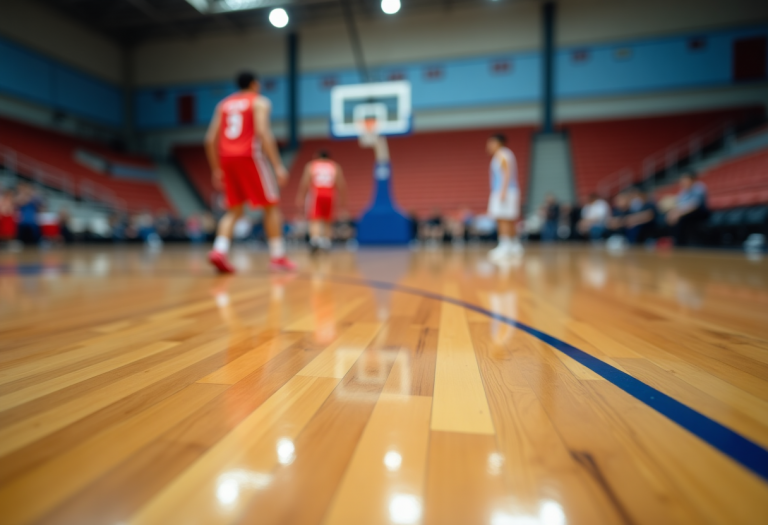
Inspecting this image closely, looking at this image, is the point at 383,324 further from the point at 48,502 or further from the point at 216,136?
the point at 216,136

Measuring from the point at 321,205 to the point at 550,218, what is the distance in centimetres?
544

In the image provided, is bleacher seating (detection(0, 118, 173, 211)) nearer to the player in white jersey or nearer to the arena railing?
the player in white jersey

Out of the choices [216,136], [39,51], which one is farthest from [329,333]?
[39,51]

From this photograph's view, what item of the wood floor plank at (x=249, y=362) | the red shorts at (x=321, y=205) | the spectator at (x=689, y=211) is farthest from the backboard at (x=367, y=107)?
the wood floor plank at (x=249, y=362)

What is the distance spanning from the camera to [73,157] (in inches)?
451

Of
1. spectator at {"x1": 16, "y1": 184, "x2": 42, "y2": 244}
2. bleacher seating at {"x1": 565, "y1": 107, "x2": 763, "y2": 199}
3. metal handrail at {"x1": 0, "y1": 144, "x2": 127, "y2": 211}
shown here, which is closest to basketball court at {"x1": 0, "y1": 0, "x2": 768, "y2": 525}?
spectator at {"x1": 16, "y1": 184, "x2": 42, "y2": 244}

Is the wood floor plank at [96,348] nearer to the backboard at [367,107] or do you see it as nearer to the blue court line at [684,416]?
the blue court line at [684,416]

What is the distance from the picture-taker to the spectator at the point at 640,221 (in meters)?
6.49

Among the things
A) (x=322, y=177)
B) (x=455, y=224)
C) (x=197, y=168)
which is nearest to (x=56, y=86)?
(x=197, y=168)

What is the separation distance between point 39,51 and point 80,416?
1477cm

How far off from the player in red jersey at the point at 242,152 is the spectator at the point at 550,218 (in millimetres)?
7118

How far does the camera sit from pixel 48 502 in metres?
0.34

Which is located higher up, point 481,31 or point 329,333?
point 481,31

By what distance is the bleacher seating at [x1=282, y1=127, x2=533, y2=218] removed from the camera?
11.1 m
